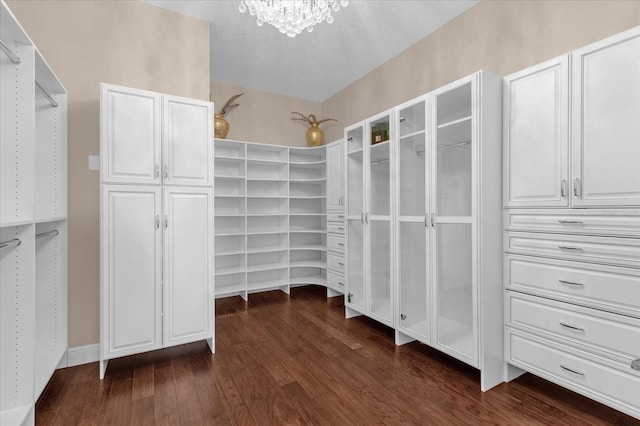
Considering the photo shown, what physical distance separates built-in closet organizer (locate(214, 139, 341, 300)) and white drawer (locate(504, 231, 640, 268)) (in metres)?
2.26

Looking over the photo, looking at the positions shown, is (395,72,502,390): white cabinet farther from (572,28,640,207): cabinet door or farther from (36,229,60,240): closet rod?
(36,229,60,240): closet rod

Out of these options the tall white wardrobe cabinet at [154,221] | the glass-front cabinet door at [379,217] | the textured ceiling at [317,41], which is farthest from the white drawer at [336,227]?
the textured ceiling at [317,41]

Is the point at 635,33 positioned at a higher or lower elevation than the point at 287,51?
lower

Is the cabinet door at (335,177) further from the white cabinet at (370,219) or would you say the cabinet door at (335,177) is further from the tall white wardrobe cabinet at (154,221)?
the tall white wardrobe cabinet at (154,221)

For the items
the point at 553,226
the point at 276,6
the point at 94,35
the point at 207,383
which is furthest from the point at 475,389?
the point at 94,35

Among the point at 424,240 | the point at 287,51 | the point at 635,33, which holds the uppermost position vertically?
the point at 287,51

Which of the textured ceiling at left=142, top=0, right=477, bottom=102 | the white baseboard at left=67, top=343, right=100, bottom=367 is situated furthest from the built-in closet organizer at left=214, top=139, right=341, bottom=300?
the white baseboard at left=67, top=343, right=100, bottom=367

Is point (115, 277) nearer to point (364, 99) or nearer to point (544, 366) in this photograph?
point (544, 366)

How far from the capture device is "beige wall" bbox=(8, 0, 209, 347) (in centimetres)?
238

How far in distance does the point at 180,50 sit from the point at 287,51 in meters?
1.18

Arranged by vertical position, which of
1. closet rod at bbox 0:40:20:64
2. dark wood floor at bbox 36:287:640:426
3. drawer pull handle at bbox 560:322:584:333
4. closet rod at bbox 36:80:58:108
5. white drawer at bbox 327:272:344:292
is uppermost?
closet rod at bbox 36:80:58:108

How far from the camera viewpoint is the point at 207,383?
6.82 ft

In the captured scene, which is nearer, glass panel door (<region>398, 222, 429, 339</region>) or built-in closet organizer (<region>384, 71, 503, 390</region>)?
built-in closet organizer (<region>384, 71, 503, 390</region>)

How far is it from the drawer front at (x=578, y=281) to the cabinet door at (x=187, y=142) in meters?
2.34
